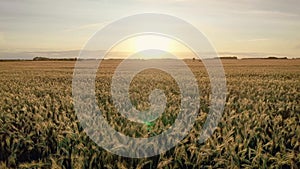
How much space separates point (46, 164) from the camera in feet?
14.4

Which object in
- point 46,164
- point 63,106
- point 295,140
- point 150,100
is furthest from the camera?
point 150,100

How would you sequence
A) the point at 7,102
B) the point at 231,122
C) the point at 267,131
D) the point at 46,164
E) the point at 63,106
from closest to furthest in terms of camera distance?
the point at 46,164, the point at 267,131, the point at 231,122, the point at 63,106, the point at 7,102

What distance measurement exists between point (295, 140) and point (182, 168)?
65.9 inches

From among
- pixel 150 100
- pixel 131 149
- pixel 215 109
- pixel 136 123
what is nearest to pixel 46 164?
pixel 131 149

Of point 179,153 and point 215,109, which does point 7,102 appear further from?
point 179,153

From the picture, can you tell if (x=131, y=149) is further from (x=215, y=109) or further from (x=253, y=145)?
(x=215, y=109)

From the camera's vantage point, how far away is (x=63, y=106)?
7.97 m

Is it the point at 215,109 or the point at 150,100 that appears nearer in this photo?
the point at 215,109

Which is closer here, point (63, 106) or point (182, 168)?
point (182, 168)

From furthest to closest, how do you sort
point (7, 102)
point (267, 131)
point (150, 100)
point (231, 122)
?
point (150, 100), point (7, 102), point (231, 122), point (267, 131)

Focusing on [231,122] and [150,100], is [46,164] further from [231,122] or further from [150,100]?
[150,100]

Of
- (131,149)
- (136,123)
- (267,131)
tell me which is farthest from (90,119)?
(267,131)

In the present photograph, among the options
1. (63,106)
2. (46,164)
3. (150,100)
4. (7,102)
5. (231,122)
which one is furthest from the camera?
(150,100)

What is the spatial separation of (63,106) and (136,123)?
8.11 ft
